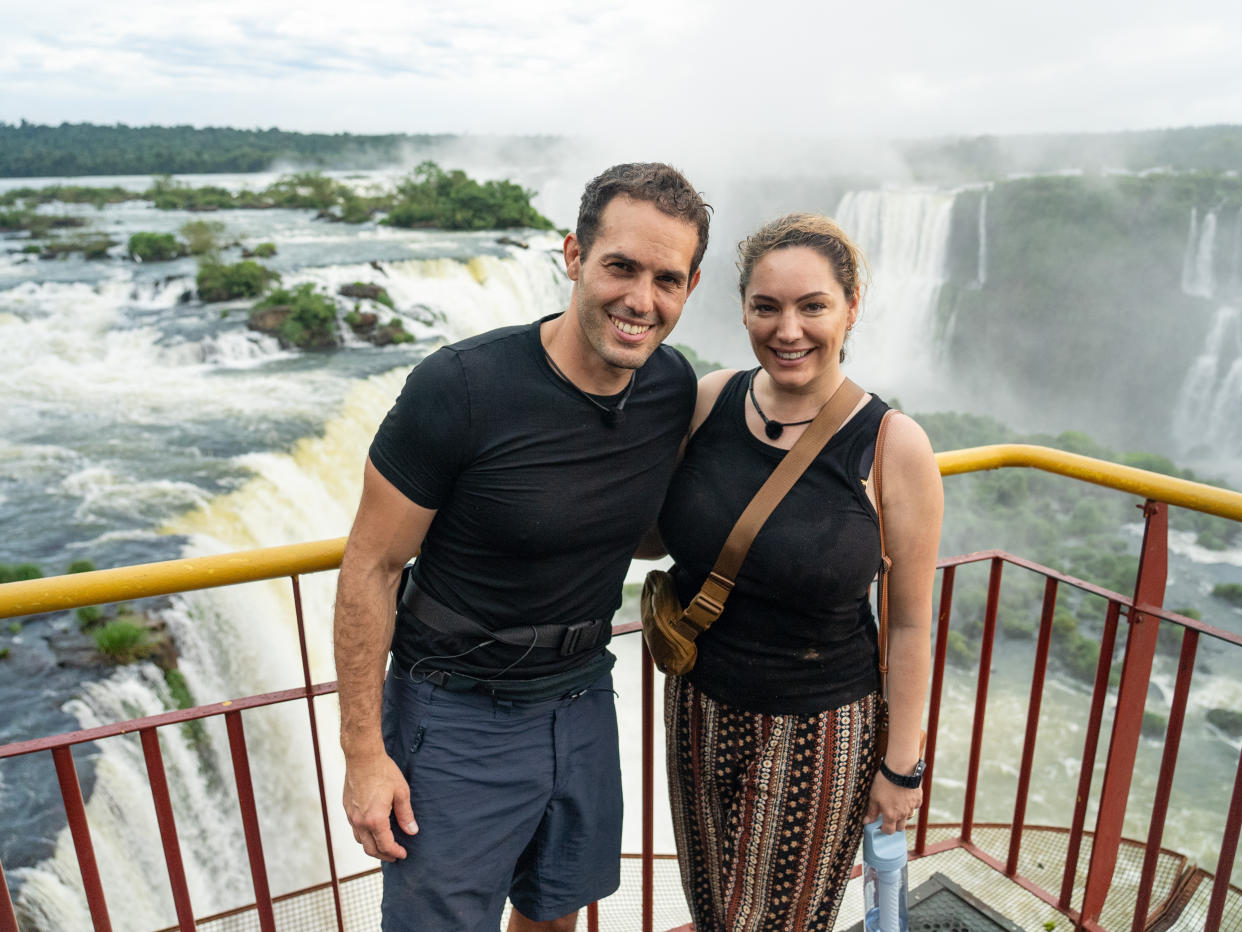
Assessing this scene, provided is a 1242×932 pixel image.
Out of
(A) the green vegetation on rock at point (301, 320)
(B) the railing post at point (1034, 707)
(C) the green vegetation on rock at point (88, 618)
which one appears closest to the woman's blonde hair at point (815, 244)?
(B) the railing post at point (1034, 707)

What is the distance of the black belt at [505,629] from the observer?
148cm

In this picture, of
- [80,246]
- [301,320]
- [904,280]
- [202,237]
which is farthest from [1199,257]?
[80,246]

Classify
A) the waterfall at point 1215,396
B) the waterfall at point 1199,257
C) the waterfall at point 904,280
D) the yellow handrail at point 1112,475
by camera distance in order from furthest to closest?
the waterfall at point 904,280 → the waterfall at point 1199,257 → the waterfall at point 1215,396 → the yellow handrail at point 1112,475

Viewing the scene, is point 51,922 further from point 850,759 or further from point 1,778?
point 850,759

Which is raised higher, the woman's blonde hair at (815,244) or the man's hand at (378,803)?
the woman's blonde hair at (815,244)

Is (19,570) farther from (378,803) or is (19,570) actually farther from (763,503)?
(763,503)

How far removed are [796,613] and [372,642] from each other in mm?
694

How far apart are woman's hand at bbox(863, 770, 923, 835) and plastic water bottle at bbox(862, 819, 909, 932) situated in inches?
0.9

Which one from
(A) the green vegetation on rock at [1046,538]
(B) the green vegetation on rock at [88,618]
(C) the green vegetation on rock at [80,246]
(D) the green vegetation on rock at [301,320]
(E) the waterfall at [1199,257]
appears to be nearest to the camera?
(B) the green vegetation on rock at [88,618]

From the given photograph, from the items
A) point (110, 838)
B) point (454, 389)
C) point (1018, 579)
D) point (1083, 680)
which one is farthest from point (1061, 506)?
point (454, 389)

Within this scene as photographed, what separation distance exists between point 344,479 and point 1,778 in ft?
15.9

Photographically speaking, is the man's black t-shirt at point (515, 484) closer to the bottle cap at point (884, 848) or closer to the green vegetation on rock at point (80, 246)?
the bottle cap at point (884, 848)

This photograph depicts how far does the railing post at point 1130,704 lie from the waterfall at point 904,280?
22.8 metres

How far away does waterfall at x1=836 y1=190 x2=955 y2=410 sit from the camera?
2423cm
